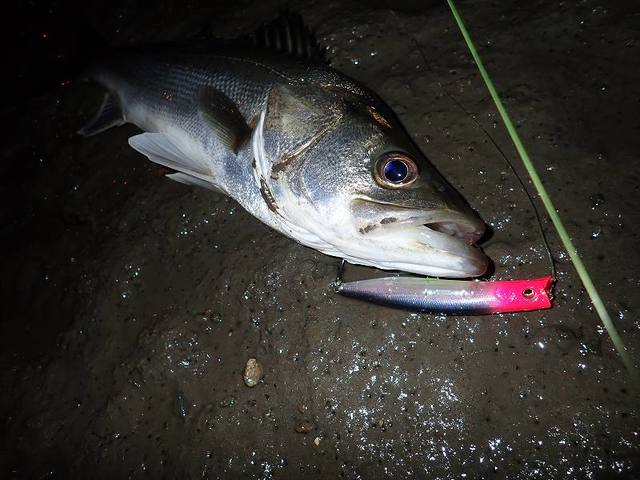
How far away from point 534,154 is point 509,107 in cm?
49

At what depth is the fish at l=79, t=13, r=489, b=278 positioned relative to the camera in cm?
211

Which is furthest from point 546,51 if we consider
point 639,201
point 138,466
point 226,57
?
point 138,466

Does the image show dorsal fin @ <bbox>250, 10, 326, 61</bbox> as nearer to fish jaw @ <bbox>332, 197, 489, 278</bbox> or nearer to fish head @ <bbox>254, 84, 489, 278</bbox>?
fish head @ <bbox>254, 84, 489, 278</bbox>

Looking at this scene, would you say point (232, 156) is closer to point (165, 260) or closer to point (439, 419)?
point (165, 260)

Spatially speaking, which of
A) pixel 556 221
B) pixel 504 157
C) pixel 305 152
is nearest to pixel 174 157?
pixel 305 152

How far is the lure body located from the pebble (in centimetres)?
111

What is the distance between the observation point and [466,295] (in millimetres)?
2301

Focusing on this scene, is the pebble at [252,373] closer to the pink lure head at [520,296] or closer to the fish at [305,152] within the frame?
the fish at [305,152]

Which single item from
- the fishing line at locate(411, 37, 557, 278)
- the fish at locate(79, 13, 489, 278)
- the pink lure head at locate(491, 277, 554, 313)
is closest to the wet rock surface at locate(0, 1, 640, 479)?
the fishing line at locate(411, 37, 557, 278)

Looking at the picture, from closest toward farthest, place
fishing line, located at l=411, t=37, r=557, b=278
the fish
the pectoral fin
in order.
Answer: the fish
fishing line, located at l=411, t=37, r=557, b=278
the pectoral fin

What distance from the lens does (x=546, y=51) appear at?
332 centimetres

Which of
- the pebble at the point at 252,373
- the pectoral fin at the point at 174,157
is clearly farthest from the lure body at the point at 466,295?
the pectoral fin at the point at 174,157

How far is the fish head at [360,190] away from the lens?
2070mm

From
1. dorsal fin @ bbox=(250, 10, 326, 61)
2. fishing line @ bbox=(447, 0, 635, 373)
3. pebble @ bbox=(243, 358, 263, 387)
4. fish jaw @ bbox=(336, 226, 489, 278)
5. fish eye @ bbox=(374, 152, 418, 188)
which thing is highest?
dorsal fin @ bbox=(250, 10, 326, 61)
